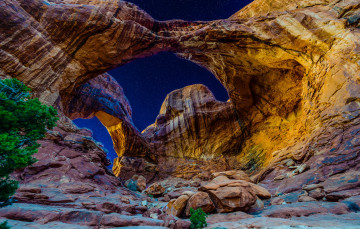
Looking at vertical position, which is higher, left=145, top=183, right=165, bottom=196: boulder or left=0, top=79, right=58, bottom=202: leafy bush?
left=0, top=79, right=58, bottom=202: leafy bush

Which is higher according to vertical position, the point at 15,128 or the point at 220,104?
the point at 220,104

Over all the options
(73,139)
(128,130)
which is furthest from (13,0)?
(128,130)

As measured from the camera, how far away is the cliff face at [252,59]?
12719mm

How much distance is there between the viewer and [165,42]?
2103 cm

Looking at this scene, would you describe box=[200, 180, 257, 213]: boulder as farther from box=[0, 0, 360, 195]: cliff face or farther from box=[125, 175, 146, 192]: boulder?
box=[125, 175, 146, 192]: boulder

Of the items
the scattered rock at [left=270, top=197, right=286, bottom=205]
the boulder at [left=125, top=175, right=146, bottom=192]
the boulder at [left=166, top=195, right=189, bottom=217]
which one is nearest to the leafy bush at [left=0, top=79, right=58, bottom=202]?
the boulder at [left=166, top=195, right=189, bottom=217]

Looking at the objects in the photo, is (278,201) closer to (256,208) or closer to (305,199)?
(305,199)

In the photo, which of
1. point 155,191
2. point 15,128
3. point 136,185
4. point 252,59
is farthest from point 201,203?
point 252,59

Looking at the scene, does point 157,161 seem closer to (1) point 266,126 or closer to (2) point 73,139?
(2) point 73,139

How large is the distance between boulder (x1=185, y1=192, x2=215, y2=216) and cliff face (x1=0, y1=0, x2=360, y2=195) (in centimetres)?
629

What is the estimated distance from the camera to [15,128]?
4.87m

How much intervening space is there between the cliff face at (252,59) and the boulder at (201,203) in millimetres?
6291

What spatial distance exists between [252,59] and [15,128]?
21733mm

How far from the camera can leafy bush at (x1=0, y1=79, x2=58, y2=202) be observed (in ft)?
14.6
